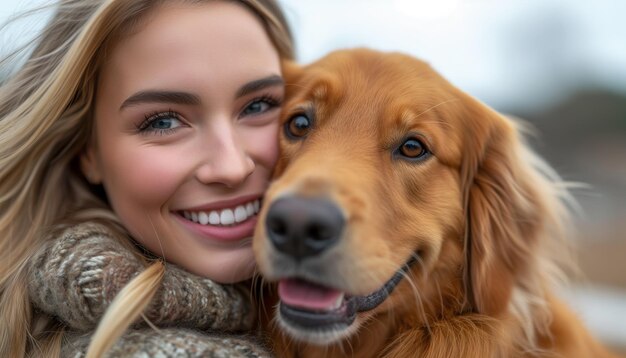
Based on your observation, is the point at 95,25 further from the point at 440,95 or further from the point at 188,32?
the point at 440,95

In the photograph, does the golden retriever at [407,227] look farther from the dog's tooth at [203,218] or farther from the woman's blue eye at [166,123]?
the woman's blue eye at [166,123]

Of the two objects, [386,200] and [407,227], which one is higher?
[386,200]

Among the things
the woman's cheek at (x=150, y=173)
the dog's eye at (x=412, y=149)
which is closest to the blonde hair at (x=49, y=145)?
the woman's cheek at (x=150, y=173)

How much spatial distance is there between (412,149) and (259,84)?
0.78 meters

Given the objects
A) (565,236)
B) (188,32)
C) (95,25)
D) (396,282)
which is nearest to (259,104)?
(188,32)

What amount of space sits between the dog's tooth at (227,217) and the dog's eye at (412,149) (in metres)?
0.84

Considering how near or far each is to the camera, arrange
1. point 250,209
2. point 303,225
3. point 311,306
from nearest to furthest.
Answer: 1. point 303,225
2. point 311,306
3. point 250,209

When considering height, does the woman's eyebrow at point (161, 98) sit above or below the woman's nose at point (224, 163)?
above

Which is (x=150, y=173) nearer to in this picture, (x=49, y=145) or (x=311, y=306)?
(x=49, y=145)

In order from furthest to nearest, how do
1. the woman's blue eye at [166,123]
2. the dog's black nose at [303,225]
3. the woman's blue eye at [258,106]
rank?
1. the woman's blue eye at [258,106]
2. the woman's blue eye at [166,123]
3. the dog's black nose at [303,225]

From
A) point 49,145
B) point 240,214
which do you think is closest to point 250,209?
point 240,214

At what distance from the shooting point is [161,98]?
8.95 feet

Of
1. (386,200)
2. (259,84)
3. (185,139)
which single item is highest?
(259,84)

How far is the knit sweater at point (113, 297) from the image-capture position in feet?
7.59
